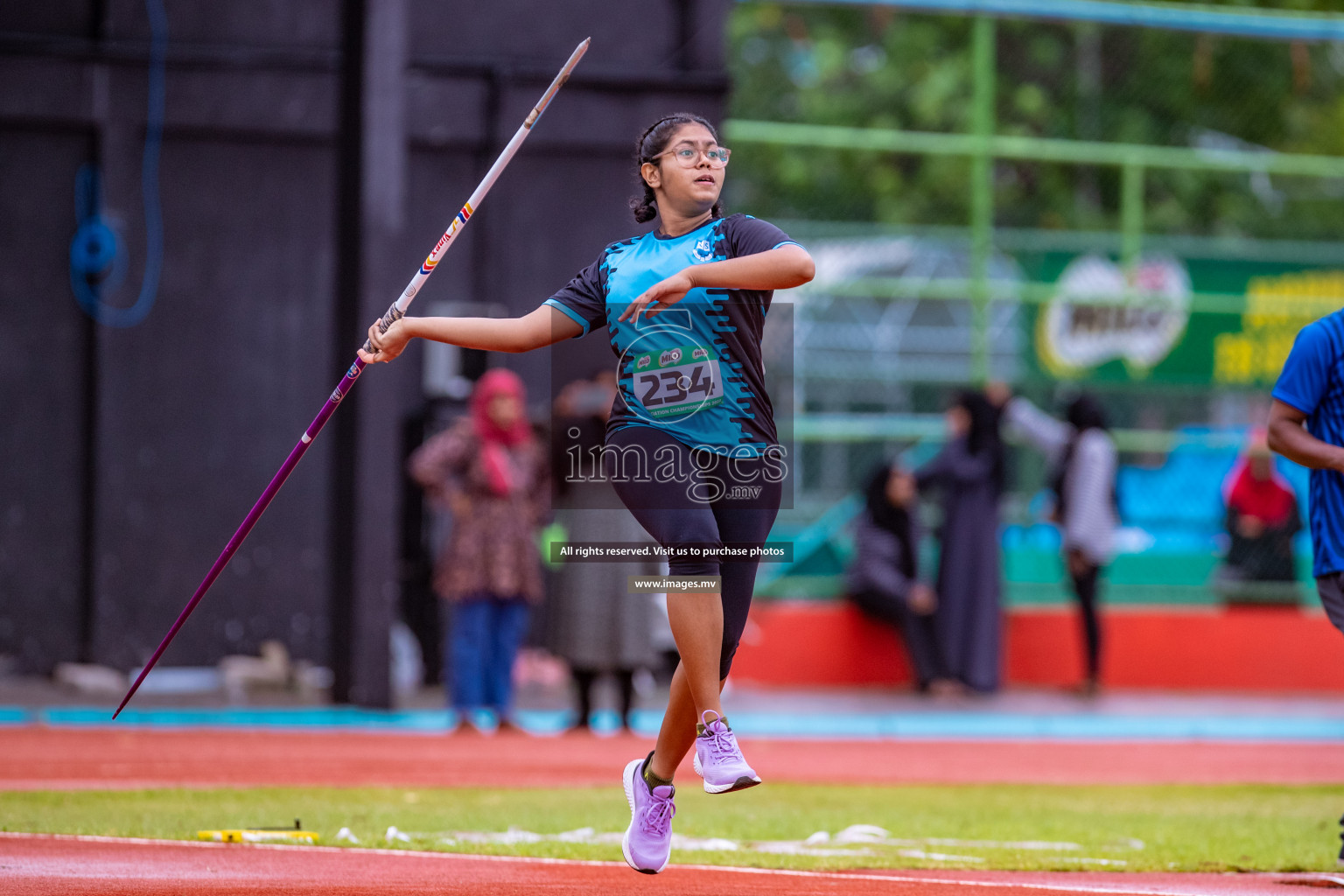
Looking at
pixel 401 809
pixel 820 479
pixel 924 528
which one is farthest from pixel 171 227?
pixel 401 809

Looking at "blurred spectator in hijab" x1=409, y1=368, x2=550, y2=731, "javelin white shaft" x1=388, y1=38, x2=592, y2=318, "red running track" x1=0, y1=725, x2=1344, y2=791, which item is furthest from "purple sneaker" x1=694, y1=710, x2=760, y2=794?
"blurred spectator in hijab" x1=409, y1=368, x2=550, y2=731

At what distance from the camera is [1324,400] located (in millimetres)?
5945

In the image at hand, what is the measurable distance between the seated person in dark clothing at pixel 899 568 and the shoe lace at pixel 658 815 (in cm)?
841

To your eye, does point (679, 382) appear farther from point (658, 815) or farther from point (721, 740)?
point (658, 815)

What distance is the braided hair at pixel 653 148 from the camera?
5254 millimetres

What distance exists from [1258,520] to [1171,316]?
5.87ft

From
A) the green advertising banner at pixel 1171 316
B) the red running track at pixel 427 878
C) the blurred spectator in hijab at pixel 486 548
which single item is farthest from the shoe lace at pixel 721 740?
the green advertising banner at pixel 1171 316

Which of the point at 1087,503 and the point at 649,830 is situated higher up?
the point at 1087,503

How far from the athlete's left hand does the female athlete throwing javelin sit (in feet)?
0.15

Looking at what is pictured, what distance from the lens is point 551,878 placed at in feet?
18.9

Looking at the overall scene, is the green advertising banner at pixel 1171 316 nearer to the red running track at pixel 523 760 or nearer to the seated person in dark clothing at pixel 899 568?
the seated person in dark clothing at pixel 899 568

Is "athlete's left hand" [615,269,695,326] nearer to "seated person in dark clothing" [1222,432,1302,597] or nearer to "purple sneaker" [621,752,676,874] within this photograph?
"purple sneaker" [621,752,676,874]

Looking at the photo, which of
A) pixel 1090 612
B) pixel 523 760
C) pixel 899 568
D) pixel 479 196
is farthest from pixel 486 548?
pixel 479 196

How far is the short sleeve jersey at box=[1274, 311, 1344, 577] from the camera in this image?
5.89m
